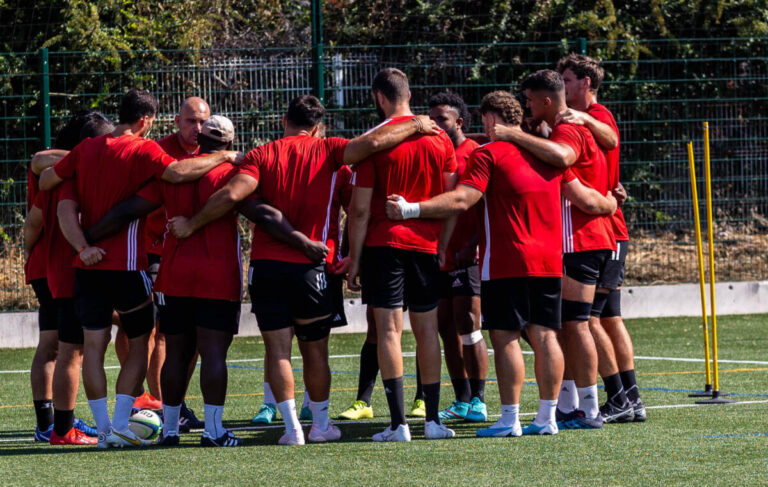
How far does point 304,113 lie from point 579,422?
8.35 feet

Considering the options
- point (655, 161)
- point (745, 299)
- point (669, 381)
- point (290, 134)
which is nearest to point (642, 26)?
point (655, 161)

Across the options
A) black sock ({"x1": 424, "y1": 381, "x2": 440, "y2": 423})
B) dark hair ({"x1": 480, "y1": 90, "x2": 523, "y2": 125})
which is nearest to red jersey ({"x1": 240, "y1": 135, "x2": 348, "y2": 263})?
dark hair ({"x1": 480, "y1": 90, "x2": 523, "y2": 125})

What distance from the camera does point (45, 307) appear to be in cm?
765

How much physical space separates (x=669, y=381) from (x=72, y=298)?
196 inches

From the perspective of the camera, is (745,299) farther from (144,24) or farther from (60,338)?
(60,338)

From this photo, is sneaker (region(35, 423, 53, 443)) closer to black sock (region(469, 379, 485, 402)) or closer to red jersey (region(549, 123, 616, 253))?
black sock (region(469, 379, 485, 402))

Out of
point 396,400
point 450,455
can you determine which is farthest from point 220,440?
point 450,455

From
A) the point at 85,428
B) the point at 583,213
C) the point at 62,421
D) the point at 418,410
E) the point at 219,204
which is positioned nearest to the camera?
the point at 219,204

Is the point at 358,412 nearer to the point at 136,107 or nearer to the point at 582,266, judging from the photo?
the point at 582,266

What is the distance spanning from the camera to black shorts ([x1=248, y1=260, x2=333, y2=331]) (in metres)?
7.02

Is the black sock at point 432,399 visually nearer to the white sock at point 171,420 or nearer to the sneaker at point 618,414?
the sneaker at point 618,414

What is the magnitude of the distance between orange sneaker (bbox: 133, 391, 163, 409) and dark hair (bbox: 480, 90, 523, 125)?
307 cm

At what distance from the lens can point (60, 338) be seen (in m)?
7.35

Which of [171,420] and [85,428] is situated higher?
[171,420]
